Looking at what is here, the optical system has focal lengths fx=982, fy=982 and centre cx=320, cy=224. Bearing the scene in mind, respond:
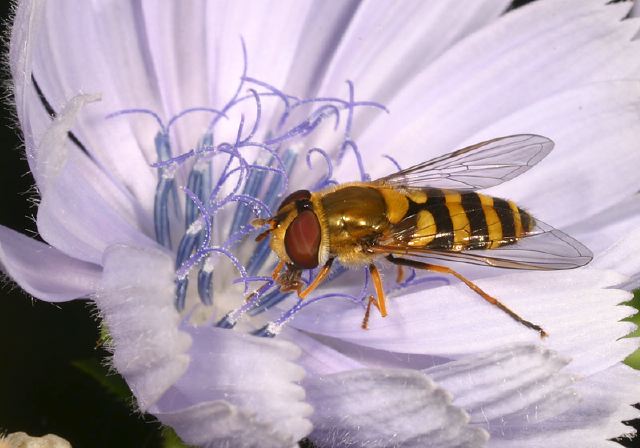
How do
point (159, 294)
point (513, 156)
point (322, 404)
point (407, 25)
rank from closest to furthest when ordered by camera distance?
point (159, 294)
point (322, 404)
point (513, 156)
point (407, 25)

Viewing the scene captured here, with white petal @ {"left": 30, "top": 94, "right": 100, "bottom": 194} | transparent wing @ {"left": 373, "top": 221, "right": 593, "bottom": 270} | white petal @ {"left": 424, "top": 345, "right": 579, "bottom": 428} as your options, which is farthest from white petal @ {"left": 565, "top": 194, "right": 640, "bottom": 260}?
white petal @ {"left": 30, "top": 94, "right": 100, "bottom": 194}

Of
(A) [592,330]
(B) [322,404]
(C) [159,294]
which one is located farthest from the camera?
(A) [592,330]

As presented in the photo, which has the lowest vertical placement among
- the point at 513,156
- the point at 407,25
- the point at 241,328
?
the point at 241,328

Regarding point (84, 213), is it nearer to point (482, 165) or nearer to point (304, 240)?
point (304, 240)

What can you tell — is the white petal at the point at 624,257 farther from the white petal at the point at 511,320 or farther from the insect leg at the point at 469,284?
the insect leg at the point at 469,284

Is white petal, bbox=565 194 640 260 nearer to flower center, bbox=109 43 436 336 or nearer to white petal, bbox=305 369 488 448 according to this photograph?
flower center, bbox=109 43 436 336

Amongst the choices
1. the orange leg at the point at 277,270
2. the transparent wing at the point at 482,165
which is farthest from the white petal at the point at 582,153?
the orange leg at the point at 277,270

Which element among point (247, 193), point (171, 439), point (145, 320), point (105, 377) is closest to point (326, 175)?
point (247, 193)

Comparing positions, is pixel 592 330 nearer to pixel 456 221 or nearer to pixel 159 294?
pixel 456 221

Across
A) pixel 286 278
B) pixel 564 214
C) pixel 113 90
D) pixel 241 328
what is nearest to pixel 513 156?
pixel 564 214
